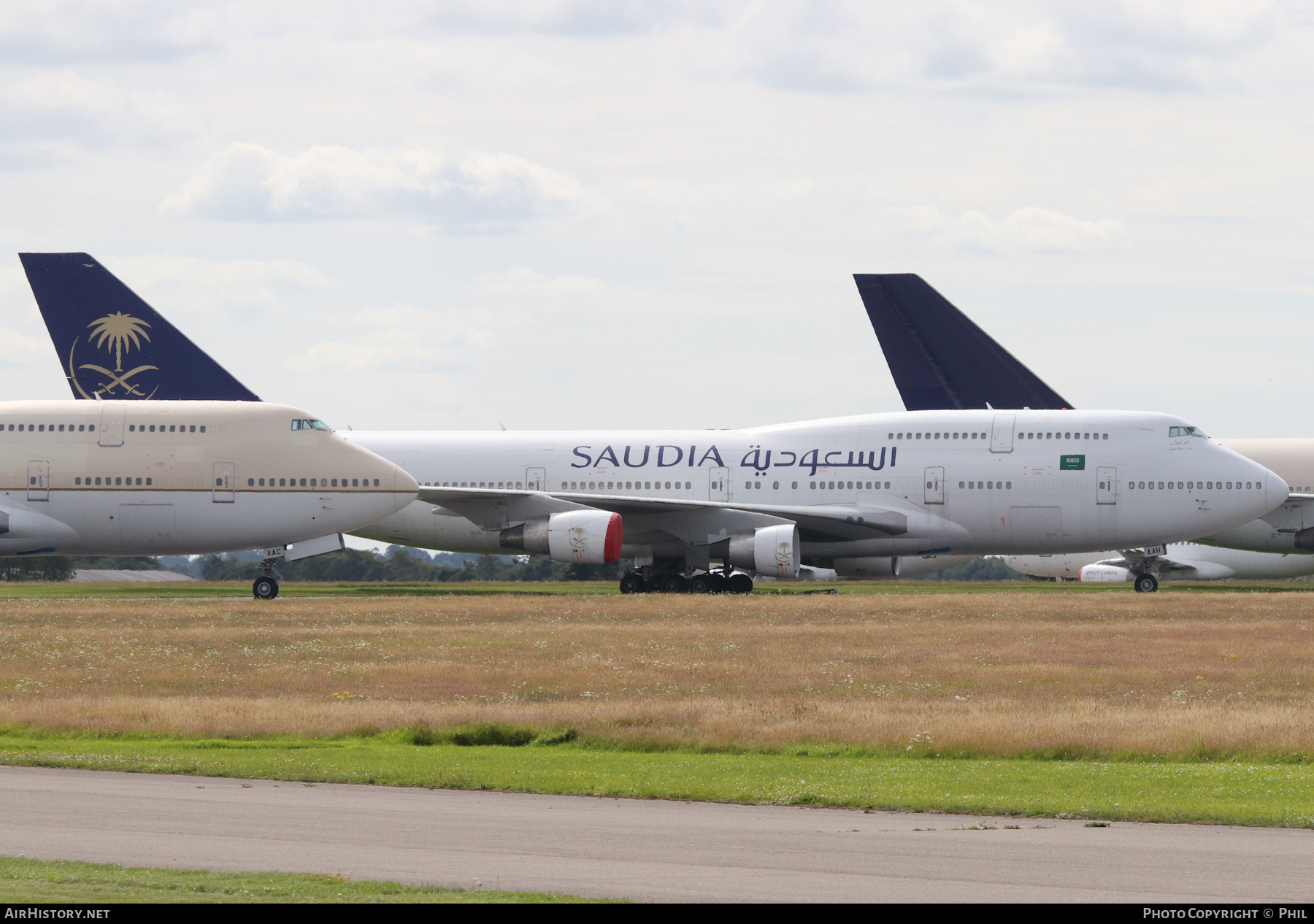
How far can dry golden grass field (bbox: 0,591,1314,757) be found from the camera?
1988cm

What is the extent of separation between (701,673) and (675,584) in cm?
2310

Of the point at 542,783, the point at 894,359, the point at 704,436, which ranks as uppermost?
the point at 894,359

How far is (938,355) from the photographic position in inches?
2527

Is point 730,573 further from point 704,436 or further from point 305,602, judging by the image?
point 305,602

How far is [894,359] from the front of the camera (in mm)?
65000

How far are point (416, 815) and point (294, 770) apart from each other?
3406 millimetres

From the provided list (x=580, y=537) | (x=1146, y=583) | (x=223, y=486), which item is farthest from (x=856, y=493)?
(x=223, y=486)

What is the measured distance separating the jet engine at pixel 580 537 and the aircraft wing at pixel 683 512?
80 centimetres

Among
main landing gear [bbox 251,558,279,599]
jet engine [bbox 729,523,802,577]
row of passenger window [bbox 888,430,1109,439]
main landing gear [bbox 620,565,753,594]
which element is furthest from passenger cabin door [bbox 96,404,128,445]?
row of passenger window [bbox 888,430,1109,439]

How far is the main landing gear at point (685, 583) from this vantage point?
1905 inches

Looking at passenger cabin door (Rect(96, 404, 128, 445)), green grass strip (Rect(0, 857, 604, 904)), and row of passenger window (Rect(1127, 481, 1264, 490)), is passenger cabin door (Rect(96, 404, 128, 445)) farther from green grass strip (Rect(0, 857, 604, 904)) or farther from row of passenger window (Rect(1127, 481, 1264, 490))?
green grass strip (Rect(0, 857, 604, 904))

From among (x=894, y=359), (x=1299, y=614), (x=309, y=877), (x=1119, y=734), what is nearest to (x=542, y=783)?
(x=309, y=877)

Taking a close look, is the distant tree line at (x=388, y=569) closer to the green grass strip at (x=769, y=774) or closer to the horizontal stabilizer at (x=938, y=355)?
the horizontal stabilizer at (x=938, y=355)

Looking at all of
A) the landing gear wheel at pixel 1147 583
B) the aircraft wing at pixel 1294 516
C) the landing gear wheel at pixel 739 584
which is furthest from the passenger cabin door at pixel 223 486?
the aircraft wing at pixel 1294 516
